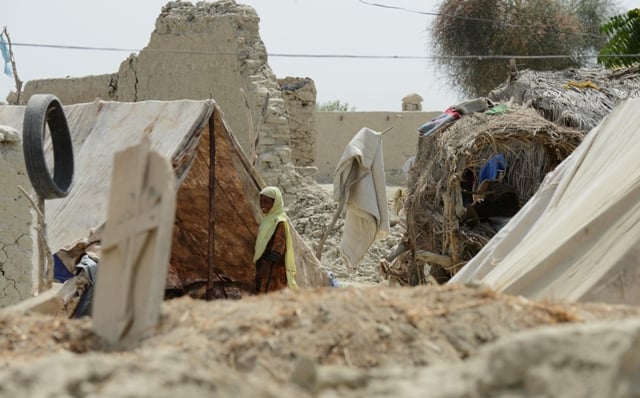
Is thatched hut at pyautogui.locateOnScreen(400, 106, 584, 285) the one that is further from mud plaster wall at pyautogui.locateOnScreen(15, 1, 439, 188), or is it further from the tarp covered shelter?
mud plaster wall at pyautogui.locateOnScreen(15, 1, 439, 188)

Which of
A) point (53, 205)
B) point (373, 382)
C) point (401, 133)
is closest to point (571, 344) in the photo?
point (373, 382)

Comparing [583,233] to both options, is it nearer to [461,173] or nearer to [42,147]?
[42,147]

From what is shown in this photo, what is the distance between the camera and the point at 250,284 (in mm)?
9070

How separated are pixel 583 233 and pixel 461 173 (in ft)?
14.2

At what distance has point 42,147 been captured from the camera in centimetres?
634

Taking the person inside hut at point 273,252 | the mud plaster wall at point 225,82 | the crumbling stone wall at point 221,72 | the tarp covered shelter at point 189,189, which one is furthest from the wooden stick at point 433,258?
the crumbling stone wall at point 221,72

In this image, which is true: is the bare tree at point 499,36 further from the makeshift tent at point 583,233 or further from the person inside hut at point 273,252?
the makeshift tent at point 583,233

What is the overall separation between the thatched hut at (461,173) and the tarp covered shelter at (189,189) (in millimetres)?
1629

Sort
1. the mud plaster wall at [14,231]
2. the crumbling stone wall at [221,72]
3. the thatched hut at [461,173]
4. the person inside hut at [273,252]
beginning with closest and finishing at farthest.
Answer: the mud plaster wall at [14,231] < the person inside hut at [273,252] < the thatched hut at [461,173] < the crumbling stone wall at [221,72]

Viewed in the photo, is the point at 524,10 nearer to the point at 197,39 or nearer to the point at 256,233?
the point at 197,39

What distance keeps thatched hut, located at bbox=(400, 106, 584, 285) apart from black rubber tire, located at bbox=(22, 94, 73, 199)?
149 inches

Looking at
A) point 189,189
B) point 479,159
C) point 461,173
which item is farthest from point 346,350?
point 479,159

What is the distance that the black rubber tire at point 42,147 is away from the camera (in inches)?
249

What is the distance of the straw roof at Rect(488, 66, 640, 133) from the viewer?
10516 millimetres
